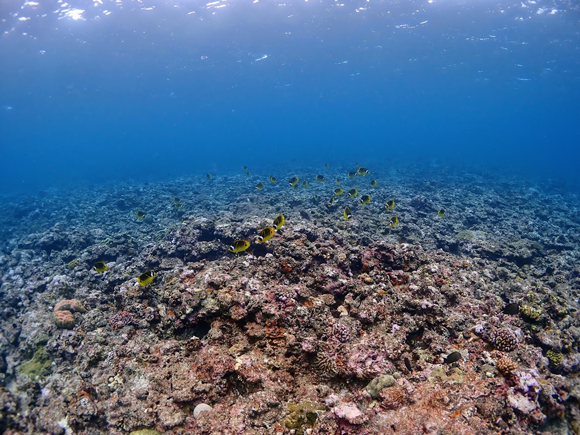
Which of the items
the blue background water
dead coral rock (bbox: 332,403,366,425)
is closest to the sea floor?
dead coral rock (bbox: 332,403,366,425)

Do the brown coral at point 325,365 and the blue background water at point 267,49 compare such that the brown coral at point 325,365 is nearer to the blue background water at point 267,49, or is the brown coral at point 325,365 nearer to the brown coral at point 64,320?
the brown coral at point 64,320

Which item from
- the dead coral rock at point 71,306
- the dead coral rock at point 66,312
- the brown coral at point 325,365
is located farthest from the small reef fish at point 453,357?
the dead coral rock at point 71,306

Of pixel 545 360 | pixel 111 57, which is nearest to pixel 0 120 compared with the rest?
pixel 111 57

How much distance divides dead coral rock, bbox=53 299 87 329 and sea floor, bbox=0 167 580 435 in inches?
1.5

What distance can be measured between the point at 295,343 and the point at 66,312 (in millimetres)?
7164

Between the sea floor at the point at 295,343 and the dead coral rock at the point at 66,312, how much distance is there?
1.5 inches

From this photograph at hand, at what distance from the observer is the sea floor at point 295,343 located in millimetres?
3914

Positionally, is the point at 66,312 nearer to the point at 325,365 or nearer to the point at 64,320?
the point at 64,320

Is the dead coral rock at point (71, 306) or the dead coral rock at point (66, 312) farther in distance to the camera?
the dead coral rock at point (71, 306)

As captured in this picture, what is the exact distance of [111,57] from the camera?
116 feet

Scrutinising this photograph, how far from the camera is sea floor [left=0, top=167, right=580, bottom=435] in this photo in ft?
12.8

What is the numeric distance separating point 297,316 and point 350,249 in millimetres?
3442

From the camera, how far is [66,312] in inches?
319

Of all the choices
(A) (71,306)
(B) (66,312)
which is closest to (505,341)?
(B) (66,312)
